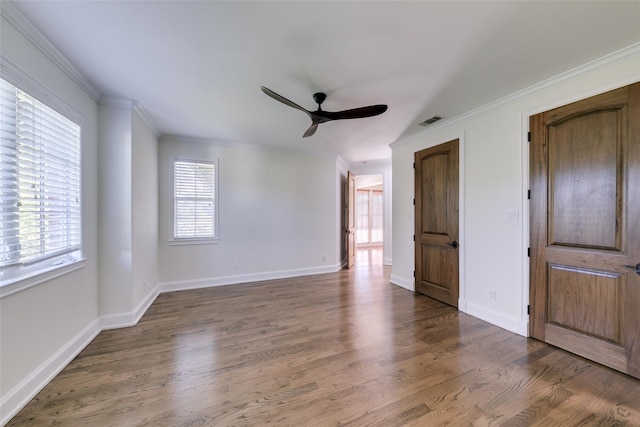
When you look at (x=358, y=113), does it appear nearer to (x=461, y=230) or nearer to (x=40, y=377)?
(x=461, y=230)

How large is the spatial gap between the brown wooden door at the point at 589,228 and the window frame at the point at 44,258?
4161 millimetres

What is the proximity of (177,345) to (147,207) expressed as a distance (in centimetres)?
193

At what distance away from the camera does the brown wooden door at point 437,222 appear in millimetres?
3418

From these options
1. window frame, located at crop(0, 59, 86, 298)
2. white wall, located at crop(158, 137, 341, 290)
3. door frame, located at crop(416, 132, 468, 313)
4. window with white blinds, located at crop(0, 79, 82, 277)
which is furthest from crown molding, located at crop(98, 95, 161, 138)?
door frame, located at crop(416, 132, 468, 313)

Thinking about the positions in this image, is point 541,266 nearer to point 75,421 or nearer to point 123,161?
point 75,421

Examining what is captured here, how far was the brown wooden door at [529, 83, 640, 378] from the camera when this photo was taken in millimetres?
1958

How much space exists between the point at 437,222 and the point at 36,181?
13.7 feet

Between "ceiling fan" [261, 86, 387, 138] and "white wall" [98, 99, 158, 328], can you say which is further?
"white wall" [98, 99, 158, 328]

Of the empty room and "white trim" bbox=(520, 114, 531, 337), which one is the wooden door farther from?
"white trim" bbox=(520, 114, 531, 337)

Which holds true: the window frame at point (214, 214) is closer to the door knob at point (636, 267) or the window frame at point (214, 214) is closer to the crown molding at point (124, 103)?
the crown molding at point (124, 103)

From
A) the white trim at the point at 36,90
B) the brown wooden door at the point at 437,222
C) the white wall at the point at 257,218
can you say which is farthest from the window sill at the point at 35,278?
the brown wooden door at the point at 437,222

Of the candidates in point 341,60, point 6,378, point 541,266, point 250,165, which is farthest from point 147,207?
point 541,266

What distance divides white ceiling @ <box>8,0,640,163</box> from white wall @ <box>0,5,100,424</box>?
21cm

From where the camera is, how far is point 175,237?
419 cm
